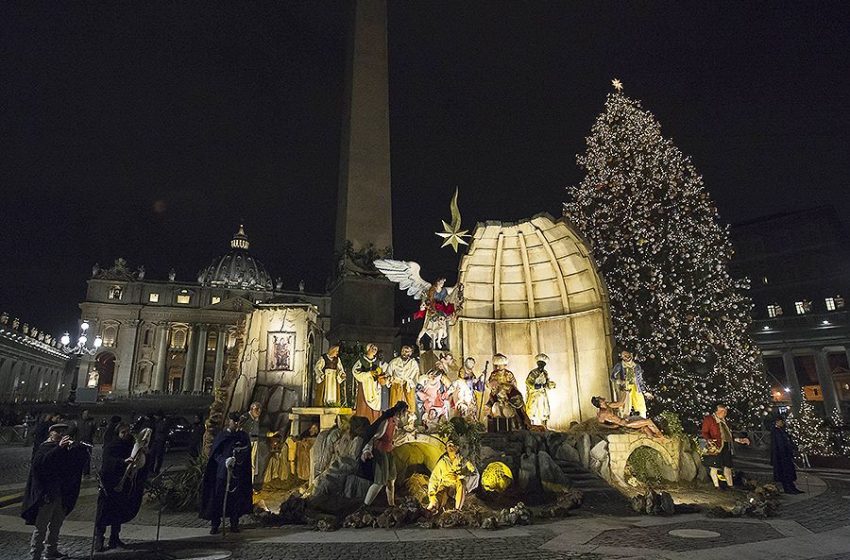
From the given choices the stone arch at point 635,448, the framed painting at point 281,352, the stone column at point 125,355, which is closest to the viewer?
the stone arch at point 635,448

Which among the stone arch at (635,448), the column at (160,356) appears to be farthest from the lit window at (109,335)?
the stone arch at (635,448)

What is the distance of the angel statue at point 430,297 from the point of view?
13.9m

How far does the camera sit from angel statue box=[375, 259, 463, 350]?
45.6 ft

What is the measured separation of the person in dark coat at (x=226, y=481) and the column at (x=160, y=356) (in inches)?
3338

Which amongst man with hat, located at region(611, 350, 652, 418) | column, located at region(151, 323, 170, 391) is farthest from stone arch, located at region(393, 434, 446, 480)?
column, located at region(151, 323, 170, 391)

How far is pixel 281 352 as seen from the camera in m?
15.3

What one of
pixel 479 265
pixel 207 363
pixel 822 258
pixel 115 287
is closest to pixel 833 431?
pixel 479 265

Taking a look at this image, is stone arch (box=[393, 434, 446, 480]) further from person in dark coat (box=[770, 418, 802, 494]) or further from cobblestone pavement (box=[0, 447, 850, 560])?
person in dark coat (box=[770, 418, 802, 494])

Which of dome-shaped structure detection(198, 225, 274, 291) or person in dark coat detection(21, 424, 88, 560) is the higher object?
dome-shaped structure detection(198, 225, 274, 291)

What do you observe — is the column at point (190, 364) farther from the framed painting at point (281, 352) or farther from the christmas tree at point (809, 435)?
the christmas tree at point (809, 435)

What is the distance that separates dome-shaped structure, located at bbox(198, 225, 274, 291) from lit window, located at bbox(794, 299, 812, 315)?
91.5 meters

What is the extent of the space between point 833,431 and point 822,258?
32.0 metres

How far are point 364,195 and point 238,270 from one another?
324 ft

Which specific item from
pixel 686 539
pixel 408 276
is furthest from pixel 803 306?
pixel 686 539
